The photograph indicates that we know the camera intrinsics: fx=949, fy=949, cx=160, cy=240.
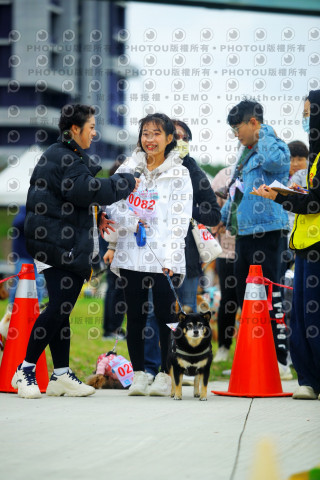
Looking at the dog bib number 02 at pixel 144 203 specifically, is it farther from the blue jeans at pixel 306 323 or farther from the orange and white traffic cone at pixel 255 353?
the blue jeans at pixel 306 323

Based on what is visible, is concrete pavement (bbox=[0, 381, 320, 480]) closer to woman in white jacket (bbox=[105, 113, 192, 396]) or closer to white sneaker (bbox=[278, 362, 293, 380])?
woman in white jacket (bbox=[105, 113, 192, 396])

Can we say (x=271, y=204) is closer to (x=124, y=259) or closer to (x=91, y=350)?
(x=124, y=259)

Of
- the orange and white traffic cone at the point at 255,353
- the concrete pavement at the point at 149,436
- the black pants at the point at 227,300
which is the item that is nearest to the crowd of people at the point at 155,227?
the orange and white traffic cone at the point at 255,353

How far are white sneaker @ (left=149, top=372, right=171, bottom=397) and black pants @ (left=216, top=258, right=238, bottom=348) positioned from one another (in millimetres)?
2951

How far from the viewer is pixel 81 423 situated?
506cm

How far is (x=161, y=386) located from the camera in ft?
22.5

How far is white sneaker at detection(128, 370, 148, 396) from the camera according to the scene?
6.79 metres

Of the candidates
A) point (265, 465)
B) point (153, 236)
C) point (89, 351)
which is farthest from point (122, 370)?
point (265, 465)

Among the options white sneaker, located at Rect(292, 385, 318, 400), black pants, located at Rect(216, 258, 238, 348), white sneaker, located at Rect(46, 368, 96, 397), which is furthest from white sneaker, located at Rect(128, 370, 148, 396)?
black pants, located at Rect(216, 258, 238, 348)

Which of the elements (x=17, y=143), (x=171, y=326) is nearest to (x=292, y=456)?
(x=171, y=326)

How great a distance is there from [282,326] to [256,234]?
1.07 metres

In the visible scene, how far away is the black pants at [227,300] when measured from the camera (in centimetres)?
981

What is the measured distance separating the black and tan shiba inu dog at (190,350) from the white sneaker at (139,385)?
0.77 ft

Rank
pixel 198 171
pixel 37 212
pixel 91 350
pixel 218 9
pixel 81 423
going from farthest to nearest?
pixel 91 350, pixel 218 9, pixel 198 171, pixel 37 212, pixel 81 423
